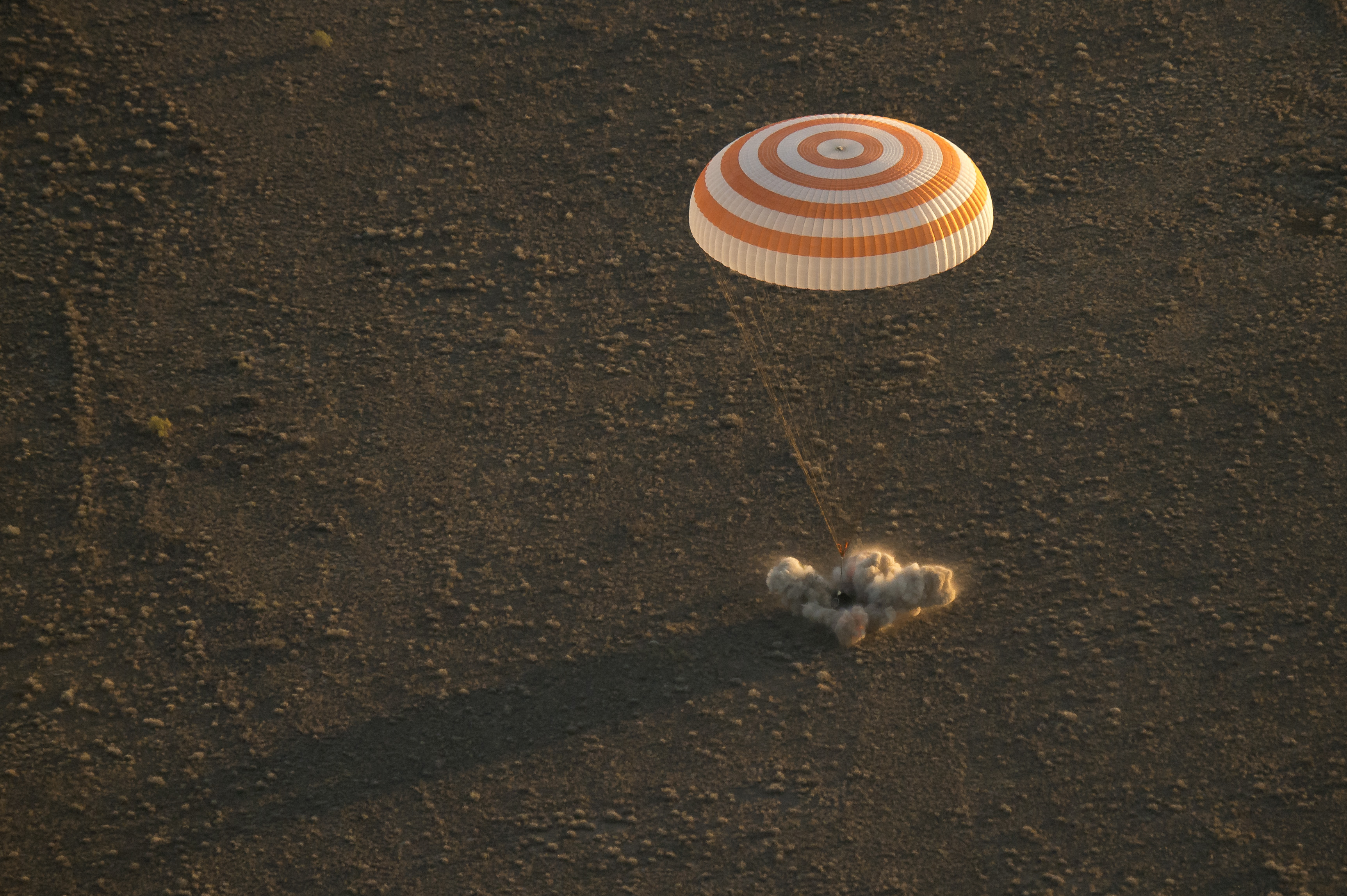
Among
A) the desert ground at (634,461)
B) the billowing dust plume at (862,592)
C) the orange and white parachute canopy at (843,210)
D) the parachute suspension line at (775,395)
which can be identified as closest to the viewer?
the desert ground at (634,461)

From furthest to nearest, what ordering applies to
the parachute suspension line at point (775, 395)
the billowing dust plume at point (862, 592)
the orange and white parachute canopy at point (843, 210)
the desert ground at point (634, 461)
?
the parachute suspension line at point (775, 395), the billowing dust plume at point (862, 592), the orange and white parachute canopy at point (843, 210), the desert ground at point (634, 461)

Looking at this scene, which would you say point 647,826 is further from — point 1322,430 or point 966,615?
point 1322,430

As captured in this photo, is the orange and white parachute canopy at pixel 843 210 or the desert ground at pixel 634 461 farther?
the orange and white parachute canopy at pixel 843 210

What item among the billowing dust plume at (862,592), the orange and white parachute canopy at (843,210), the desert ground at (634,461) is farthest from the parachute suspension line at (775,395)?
the orange and white parachute canopy at (843,210)

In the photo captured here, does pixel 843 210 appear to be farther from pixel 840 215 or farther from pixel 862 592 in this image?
pixel 862 592

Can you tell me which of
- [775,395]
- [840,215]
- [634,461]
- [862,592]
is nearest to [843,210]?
[840,215]

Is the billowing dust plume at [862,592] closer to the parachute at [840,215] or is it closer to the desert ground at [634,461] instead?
the desert ground at [634,461]

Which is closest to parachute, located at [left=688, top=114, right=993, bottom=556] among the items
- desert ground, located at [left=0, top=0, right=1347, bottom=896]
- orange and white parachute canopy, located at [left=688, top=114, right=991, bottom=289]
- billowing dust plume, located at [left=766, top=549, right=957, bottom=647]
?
orange and white parachute canopy, located at [left=688, top=114, right=991, bottom=289]
